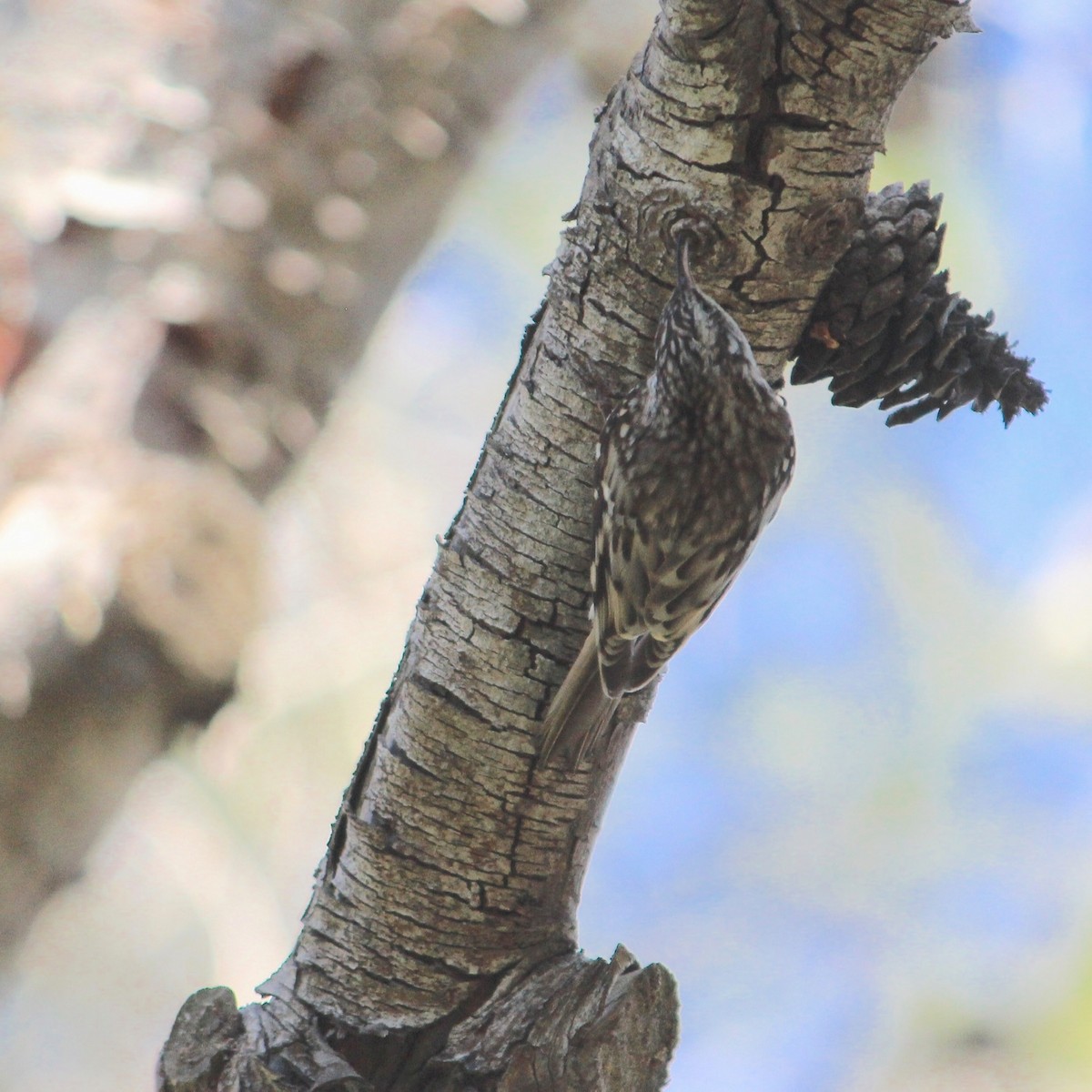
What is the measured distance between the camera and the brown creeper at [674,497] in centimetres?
117

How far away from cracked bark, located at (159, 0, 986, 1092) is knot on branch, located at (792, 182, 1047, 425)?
41 mm

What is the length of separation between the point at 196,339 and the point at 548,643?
71.2 inches

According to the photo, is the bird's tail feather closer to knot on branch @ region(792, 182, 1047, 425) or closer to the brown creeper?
the brown creeper

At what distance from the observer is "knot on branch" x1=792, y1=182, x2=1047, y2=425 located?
1141 millimetres

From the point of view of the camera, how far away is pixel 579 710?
1.21m

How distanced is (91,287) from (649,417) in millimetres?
1958

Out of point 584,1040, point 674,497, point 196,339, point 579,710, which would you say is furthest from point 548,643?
point 196,339

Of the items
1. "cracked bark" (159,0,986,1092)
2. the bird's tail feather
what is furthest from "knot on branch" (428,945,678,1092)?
the bird's tail feather

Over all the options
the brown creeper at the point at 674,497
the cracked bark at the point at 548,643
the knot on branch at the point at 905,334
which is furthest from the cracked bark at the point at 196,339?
the knot on branch at the point at 905,334

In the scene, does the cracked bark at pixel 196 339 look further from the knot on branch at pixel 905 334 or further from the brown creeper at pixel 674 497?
the knot on branch at pixel 905 334

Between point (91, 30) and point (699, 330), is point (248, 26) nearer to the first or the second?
point (91, 30)

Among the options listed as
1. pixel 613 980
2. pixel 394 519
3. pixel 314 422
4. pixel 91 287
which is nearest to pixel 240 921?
pixel 394 519

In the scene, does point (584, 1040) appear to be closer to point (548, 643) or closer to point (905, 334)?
point (548, 643)

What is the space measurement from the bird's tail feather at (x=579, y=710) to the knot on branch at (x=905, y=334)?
0.38 meters
